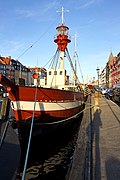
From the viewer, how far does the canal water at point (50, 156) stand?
295 inches

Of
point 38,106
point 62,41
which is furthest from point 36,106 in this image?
point 62,41

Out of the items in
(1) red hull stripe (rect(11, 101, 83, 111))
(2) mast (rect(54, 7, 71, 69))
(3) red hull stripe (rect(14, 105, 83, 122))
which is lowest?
(3) red hull stripe (rect(14, 105, 83, 122))

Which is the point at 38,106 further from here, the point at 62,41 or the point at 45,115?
the point at 62,41

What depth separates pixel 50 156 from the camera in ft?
30.5

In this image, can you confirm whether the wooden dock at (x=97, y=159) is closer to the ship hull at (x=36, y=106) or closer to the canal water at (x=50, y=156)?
the canal water at (x=50, y=156)

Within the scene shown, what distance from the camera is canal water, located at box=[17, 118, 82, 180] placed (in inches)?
295

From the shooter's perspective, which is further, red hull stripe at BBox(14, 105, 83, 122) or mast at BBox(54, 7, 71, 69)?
mast at BBox(54, 7, 71, 69)

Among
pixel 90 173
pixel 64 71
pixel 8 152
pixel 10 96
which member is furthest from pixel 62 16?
pixel 90 173

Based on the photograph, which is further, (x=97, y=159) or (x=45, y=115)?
(x=45, y=115)

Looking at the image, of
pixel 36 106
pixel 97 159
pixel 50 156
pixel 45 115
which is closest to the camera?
pixel 97 159

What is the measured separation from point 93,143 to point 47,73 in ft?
37.9

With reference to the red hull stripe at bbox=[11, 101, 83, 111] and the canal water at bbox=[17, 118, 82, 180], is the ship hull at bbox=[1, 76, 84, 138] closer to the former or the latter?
the red hull stripe at bbox=[11, 101, 83, 111]

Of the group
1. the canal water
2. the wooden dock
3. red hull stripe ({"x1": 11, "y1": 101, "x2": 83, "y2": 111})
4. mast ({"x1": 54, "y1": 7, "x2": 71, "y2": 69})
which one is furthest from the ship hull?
mast ({"x1": 54, "y1": 7, "x2": 71, "y2": 69})

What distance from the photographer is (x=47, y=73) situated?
18.6 metres
